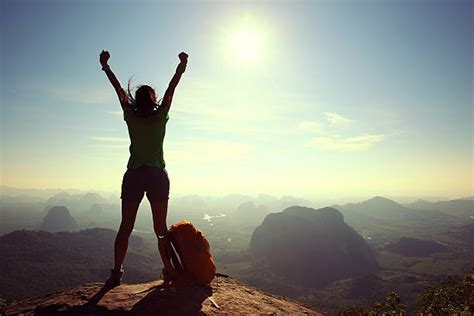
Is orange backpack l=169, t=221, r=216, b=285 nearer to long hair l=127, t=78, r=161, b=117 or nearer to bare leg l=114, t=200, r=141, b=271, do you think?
bare leg l=114, t=200, r=141, b=271

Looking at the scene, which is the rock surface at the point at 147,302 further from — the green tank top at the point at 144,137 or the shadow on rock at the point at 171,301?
the green tank top at the point at 144,137

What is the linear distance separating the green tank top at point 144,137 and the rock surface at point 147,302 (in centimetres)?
235

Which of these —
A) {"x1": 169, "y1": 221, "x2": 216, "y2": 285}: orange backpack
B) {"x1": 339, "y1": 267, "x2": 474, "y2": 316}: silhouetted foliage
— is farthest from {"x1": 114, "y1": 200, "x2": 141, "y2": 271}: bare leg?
{"x1": 339, "y1": 267, "x2": 474, "y2": 316}: silhouetted foliage

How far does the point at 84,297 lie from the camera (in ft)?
17.0

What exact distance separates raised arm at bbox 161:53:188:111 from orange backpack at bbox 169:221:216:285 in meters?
2.57

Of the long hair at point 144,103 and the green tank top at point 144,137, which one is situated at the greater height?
the long hair at point 144,103

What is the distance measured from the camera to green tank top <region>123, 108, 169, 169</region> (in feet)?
17.9

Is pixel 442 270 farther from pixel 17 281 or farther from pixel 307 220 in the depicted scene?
pixel 17 281

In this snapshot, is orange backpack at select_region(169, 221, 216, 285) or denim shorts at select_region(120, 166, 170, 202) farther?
orange backpack at select_region(169, 221, 216, 285)

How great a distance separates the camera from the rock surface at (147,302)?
15.4 feet

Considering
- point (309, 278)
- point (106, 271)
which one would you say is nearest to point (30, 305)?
point (106, 271)

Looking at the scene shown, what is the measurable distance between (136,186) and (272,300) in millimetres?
4210

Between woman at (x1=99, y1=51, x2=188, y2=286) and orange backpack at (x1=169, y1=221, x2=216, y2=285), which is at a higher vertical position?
woman at (x1=99, y1=51, x2=188, y2=286)

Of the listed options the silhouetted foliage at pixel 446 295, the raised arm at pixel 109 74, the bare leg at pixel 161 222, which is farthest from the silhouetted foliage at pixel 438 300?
the raised arm at pixel 109 74
